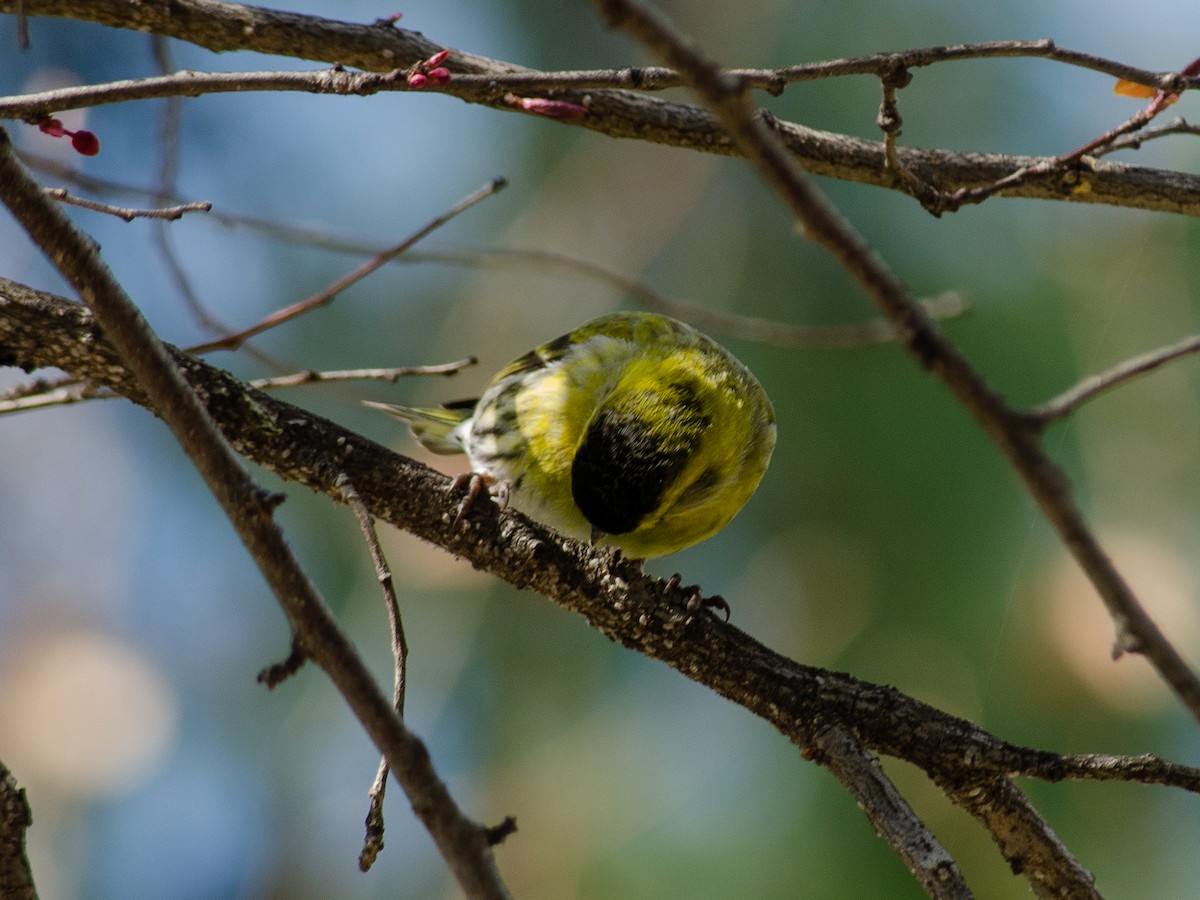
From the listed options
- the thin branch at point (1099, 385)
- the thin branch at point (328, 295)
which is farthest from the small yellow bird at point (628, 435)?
the thin branch at point (1099, 385)

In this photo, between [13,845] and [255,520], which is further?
[13,845]

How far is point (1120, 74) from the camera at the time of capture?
211 cm


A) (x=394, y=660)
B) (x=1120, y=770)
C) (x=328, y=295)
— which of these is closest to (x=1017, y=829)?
(x=1120, y=770)

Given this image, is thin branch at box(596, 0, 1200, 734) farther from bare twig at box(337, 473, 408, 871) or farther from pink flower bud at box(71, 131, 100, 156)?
pink flower bud at box(71, 131, 100, 156)

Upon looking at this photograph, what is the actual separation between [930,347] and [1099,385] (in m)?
0.22

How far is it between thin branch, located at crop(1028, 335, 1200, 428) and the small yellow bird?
76.8 inches

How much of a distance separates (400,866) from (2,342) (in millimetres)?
4042

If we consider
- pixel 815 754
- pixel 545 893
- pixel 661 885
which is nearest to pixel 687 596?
pixel 815 754

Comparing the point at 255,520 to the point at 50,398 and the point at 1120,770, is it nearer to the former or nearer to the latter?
the point at 50,398

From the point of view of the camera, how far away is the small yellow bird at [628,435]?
3117 mm

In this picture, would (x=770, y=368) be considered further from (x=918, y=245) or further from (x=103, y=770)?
(x=103, y=770)

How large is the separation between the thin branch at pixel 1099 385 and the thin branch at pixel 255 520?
76 cm

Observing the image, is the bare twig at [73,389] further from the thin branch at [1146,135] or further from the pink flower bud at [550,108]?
the thin branch at [1146,135]

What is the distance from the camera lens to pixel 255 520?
55.3 inches
